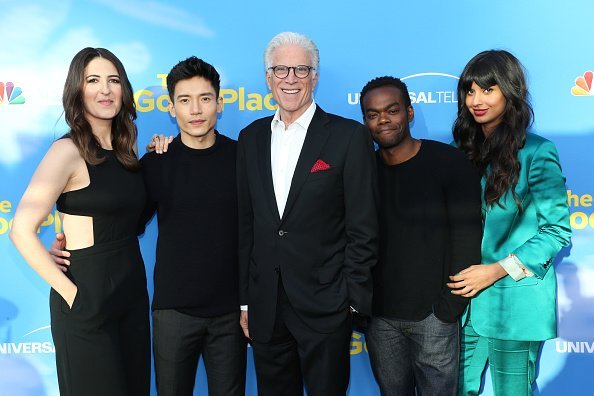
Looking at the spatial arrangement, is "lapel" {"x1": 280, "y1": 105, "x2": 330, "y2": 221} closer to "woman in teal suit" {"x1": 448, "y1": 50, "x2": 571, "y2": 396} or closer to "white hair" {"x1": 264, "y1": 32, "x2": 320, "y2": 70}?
"white hair" {"x1": 264, "y1": 32, "x2": 320, "y2": 70}

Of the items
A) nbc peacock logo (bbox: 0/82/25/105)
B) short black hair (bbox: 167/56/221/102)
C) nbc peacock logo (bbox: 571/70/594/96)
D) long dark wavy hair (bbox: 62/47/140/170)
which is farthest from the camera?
nbc peacock logo (bbox: 0/82/25/105)

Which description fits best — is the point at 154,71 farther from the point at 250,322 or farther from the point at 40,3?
the point at 250,322

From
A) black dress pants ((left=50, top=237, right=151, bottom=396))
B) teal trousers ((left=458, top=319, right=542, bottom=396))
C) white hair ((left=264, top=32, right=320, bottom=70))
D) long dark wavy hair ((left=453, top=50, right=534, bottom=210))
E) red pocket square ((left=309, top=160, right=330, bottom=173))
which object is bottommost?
teal trousers ((left=458, top=319, right=542, bottom=396))

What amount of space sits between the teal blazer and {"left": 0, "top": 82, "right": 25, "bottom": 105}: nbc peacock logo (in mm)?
2687

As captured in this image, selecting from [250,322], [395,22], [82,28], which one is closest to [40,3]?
[82,28]

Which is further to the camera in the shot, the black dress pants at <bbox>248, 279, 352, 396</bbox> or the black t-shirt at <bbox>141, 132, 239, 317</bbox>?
the black t-shirt at <bbox>141, 132, 239, 317</bbox>

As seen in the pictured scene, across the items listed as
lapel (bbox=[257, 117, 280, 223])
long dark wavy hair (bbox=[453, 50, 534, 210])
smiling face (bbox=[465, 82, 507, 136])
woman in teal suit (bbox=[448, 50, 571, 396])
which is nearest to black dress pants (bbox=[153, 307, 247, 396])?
lapel (bbox=[257, 117, 280, 223])

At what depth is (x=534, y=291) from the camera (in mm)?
2199

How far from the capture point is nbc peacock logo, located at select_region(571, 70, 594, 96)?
2.80m

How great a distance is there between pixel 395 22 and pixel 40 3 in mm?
2053

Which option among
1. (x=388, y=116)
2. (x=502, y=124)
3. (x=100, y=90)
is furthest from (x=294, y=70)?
(x=502, y=124)

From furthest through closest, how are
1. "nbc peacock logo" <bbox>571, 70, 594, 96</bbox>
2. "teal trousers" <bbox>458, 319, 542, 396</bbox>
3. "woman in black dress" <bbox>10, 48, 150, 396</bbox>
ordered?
"nbc peacock logo" <bbox>571, 70, 594, 96</bbox> < "teal trousers" <bbox>458, 319, 542, 396</bbox> < "woman in black dress" <bbox>10, 48, 150, 396</bbox>

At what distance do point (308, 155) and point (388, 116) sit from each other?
41 centimetres

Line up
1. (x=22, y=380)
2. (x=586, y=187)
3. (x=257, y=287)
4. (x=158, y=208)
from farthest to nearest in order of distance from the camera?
(x=22, y=380), (x=586, y=187), (x=158, y=208), (x=257, y=287)
